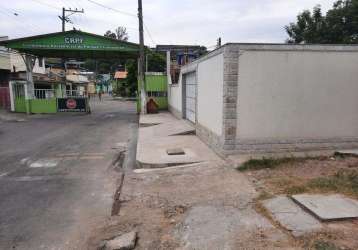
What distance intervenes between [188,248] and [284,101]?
17.8 ft

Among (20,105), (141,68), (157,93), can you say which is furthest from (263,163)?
(20,105)

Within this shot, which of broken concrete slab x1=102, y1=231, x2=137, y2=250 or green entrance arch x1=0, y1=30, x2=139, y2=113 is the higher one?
green entrance arch x1=0, y1=30, x2=139, y2=113

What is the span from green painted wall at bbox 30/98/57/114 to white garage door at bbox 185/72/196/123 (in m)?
13.1

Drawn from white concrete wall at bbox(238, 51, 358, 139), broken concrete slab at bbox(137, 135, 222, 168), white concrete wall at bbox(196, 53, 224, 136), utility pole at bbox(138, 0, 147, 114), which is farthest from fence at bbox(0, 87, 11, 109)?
white concrete wall at bbox(238, 51, 358, 139)

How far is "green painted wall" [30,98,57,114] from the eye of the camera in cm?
2467

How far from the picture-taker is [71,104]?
25.1 m

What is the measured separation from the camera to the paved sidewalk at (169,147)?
8312mm

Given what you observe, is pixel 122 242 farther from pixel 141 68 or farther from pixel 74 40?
pixel 74 40

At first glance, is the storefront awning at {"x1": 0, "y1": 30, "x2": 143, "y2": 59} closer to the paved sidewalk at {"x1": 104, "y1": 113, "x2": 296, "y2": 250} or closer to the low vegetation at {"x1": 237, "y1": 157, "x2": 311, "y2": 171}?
the paved sidewalk at {"x1": 104, "y1": 113, "x2": 296, "y2": 250}

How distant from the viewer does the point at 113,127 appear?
16953 millimetres

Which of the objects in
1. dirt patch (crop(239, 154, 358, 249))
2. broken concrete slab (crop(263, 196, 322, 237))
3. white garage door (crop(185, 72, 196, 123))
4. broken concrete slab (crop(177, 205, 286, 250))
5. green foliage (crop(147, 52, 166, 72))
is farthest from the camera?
green foliage (crop(147, 52, 166, 72))

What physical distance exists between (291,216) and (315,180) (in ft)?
6.03

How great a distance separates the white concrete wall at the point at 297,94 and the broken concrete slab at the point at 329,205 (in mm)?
3169

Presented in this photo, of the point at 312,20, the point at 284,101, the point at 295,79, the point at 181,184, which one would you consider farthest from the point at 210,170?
the point at 312,20
